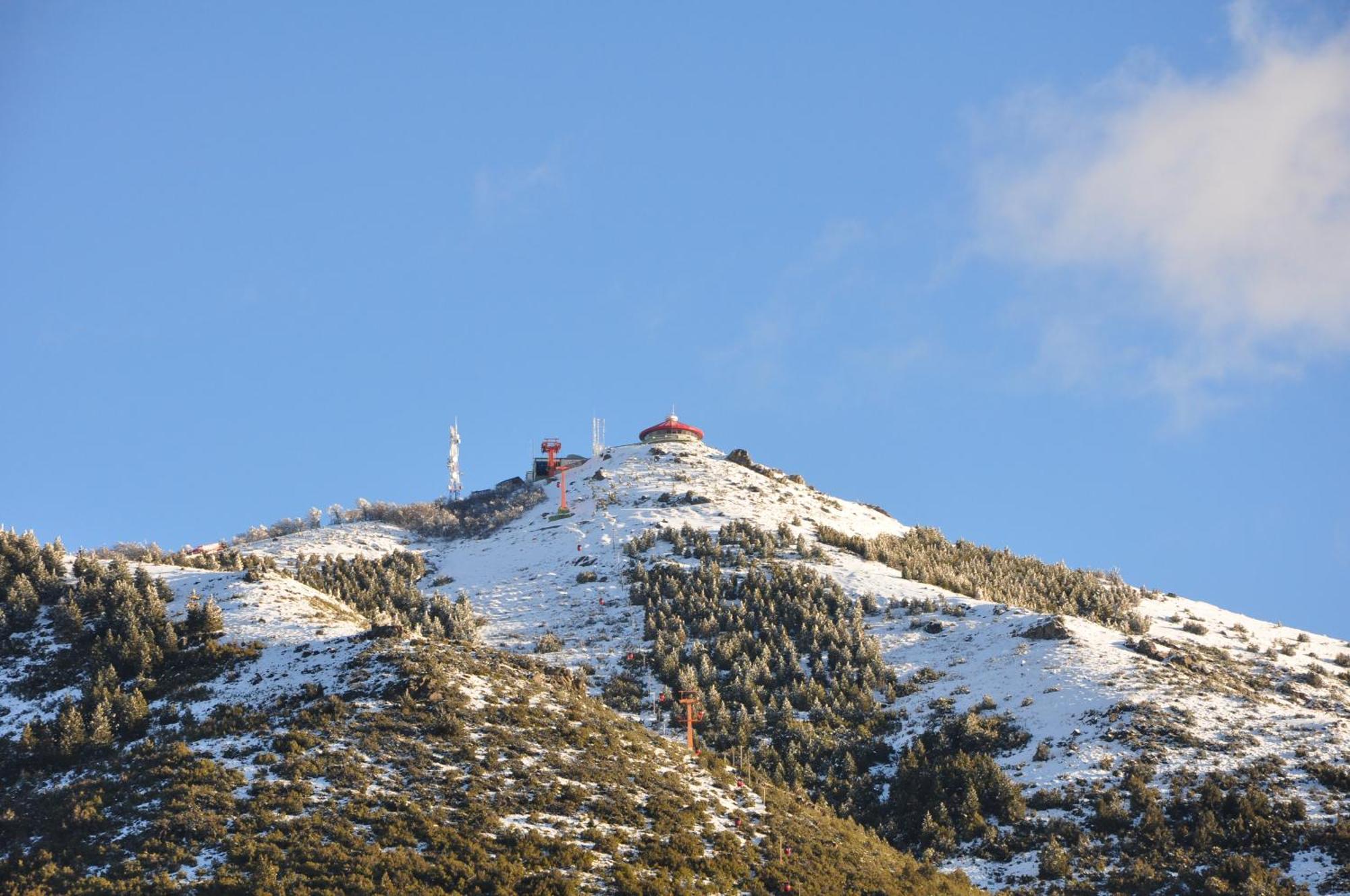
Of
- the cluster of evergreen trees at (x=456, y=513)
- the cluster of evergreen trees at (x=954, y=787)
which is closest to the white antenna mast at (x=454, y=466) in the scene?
the cluster of evergreen trees at (x=456, y=513)

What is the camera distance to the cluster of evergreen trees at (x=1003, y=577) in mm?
57938

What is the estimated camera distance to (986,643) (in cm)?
4859

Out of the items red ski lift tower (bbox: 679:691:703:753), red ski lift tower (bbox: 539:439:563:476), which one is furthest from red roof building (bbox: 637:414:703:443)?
red ski lift tower (bbox: 679:691:703:753)

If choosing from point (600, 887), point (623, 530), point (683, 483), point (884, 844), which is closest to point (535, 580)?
point (623, 530)

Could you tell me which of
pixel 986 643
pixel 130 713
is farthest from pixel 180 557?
pixel 986 643

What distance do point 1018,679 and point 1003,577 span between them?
22.7 metres

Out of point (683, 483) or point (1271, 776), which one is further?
point (683, 483)

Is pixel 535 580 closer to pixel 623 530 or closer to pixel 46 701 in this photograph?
pixel 623 530

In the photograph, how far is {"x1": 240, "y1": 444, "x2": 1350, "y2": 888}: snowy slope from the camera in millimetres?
36969

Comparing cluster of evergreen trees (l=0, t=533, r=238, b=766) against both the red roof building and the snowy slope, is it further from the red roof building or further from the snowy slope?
the red roof building

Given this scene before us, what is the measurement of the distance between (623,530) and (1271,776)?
44342 millimetres

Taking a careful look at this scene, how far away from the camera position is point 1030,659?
45625mm

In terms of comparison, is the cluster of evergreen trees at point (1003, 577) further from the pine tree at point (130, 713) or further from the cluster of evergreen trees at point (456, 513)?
the pine tree at point (130, 713)

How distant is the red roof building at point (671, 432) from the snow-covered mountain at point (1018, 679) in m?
30.4
